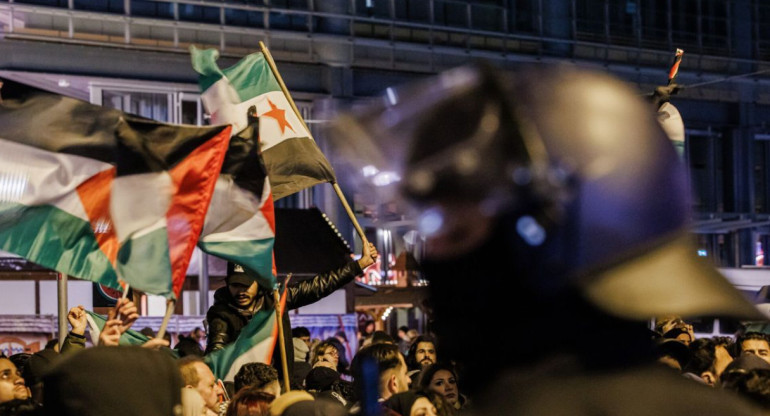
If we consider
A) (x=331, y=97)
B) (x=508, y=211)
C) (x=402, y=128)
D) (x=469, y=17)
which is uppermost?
(x=469, y=17)

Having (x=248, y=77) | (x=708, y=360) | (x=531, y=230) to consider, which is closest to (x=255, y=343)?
(x=248, y=77)

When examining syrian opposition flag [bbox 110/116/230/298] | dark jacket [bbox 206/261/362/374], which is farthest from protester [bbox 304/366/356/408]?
syrian opposition flag [bbox 110/116/230/298]

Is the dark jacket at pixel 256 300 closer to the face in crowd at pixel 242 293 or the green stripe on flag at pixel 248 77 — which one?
the face in crowd at pixel 242 293

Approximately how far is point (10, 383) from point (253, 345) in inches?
63.7

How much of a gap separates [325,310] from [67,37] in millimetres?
8015

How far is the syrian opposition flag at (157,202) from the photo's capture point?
3668 millimetres

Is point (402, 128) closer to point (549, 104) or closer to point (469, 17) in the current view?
point (549, 104)

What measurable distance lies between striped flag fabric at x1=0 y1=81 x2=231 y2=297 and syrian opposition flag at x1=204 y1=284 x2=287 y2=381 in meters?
3.01

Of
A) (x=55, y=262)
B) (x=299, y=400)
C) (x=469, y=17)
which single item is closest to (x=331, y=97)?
(x=469, y=17)

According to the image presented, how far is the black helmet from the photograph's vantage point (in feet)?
4.31

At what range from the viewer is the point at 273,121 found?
7.83 metres

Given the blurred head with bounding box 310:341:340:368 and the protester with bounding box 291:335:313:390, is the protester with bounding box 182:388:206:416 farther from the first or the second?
the blurred head with bounding box 310:341:340:368

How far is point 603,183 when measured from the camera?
1.32m

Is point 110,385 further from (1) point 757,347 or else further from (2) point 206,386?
(1) point 757,347
